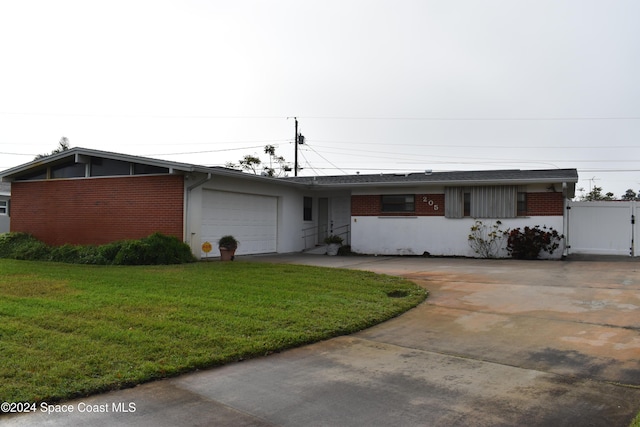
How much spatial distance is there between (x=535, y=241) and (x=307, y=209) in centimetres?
925

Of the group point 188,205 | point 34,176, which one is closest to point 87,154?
point 34,176

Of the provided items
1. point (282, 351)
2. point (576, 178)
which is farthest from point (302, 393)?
point (576, 178)

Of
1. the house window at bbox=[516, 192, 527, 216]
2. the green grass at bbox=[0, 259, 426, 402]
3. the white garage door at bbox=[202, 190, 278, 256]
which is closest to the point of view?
the green grass at bbox=[0, 259, 426, 402]

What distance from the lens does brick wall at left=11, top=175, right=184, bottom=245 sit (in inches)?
607

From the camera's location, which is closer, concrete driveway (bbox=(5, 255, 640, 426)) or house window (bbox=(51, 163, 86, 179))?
concrete driveway (bbox=(5, 255, 640, 426))

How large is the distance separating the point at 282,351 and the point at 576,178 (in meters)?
14.0

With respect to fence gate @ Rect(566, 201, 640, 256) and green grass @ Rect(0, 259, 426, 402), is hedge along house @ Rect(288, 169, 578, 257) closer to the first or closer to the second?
fence gate @ Rect(566, 201, 640, 256)

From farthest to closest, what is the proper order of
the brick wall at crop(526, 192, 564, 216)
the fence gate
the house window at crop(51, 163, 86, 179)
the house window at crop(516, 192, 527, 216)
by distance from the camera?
the house window at crop(516, 192, 527, 216)
the house window at crop(51, 163, 86, 179)
the fence gate
the brick wall at crop(526, 192, 564, 216)

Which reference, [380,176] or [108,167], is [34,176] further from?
[380,176]

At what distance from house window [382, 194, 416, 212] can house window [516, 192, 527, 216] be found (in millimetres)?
3787

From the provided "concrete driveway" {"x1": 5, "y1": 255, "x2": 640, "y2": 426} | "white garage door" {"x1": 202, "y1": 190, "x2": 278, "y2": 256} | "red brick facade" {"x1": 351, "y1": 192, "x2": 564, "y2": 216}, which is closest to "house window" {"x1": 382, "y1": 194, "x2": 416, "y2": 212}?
"red brick facade" {"x1": 351, "y1": 192, "x2": 564, "y2": 216}

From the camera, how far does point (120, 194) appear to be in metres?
16.2

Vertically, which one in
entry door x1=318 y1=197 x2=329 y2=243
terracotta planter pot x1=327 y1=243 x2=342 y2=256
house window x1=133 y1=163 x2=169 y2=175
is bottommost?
terracotta planter pot x1=327 y1=243 x2=342 y2=256

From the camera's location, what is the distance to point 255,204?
18.2 m
